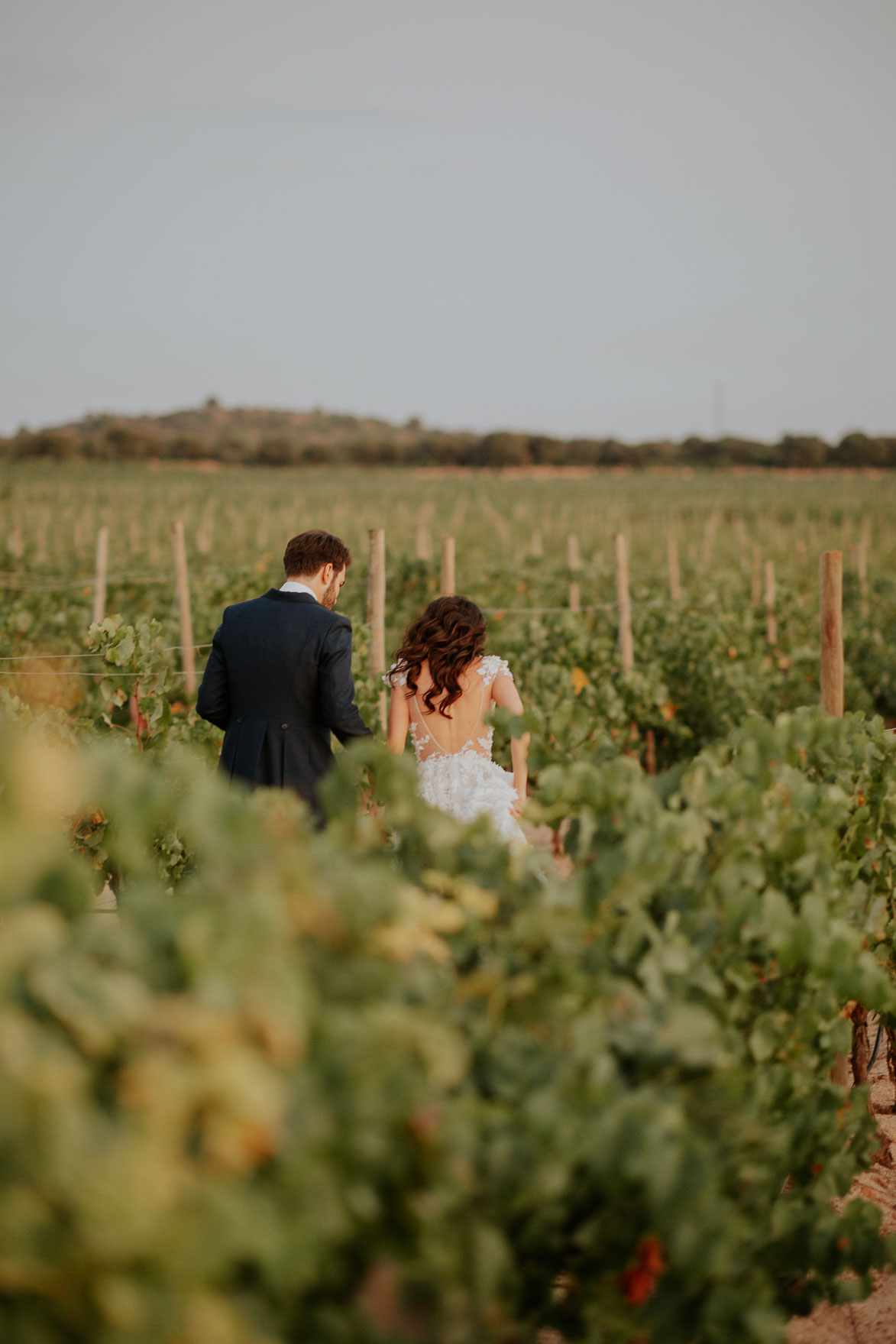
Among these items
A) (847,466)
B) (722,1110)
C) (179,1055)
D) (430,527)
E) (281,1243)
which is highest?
(847,466)

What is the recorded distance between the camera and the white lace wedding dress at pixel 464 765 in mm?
3152

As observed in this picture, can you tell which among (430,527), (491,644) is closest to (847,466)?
(430,527)

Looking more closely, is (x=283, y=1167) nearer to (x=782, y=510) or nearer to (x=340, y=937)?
(x=340, y=937)

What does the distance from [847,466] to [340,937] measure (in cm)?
6743

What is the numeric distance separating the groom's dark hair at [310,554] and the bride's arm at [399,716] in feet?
1.52

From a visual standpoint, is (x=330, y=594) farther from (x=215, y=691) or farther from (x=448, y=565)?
(x=448, y=565)

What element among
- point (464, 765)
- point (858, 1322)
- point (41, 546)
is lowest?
point (858, 1322)

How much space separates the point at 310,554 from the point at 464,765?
840 mm

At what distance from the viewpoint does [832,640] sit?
357cm

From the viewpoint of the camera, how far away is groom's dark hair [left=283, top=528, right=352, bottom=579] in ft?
9.73

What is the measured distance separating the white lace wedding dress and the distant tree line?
62506 mm

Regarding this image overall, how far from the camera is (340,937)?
3.63 feet

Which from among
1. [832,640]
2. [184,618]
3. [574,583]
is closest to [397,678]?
[832,640]

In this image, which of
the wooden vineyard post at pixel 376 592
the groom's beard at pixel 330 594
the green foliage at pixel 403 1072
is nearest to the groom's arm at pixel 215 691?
the groom's beard at pixel 330 594
